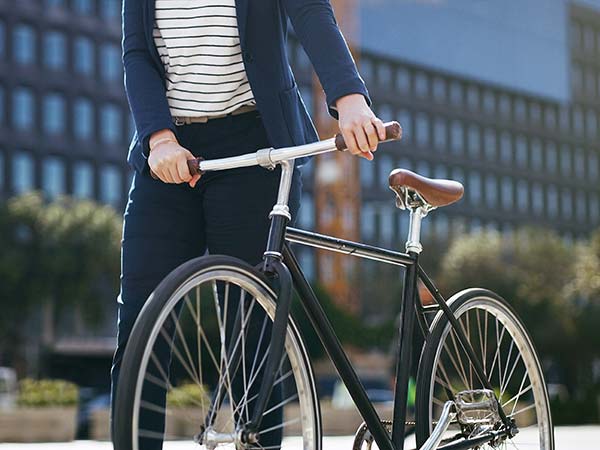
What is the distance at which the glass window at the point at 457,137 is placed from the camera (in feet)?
253

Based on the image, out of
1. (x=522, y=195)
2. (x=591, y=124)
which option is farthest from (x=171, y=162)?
(x=591, y=124)

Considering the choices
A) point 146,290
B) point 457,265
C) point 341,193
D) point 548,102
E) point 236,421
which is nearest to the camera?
point 236,421

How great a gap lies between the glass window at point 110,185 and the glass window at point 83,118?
180cm

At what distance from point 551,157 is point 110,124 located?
4007 centimetres

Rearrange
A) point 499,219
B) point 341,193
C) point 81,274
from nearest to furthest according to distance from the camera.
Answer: point 81,274 < point 341,193 < point 499,219

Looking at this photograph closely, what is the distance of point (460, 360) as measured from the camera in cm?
380

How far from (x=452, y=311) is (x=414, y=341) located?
20cm

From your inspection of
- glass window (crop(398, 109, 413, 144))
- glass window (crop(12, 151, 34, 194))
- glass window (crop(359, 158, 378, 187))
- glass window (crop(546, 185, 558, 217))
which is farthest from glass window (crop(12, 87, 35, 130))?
glass window (crop(546, 185, 558, 217))

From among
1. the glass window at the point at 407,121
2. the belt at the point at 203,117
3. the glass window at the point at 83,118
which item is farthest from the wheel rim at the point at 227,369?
the glass window at the point at 407,121

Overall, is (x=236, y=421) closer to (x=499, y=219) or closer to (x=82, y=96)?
(x=82, y=96)

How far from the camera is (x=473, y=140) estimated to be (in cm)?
7956

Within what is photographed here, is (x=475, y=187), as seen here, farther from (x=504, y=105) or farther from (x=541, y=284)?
(x=541, y=284)

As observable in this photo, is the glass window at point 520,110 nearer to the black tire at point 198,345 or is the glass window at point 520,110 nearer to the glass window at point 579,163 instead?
the glass window at point 579,163

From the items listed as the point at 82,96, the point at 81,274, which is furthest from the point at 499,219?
the point at 81,274
